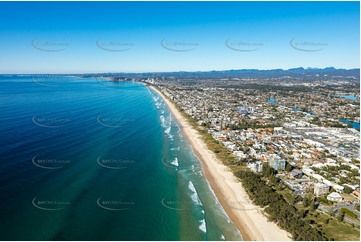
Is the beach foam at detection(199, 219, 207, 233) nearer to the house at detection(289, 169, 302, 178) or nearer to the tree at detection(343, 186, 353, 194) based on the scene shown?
the house at detection(289, 169, 302, 178)

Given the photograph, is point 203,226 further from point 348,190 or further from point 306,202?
point 348,190

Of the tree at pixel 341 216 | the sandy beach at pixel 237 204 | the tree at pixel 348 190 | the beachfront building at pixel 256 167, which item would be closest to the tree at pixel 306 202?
the tree at pixel 341 216

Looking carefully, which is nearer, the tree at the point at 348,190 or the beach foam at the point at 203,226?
the beach foam at the point at 203,226

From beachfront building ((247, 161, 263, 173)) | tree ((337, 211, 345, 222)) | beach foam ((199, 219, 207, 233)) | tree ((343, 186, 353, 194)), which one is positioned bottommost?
beach foam ((199, 219, 207, 233))

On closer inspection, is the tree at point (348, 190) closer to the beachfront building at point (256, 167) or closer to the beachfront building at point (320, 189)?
the beachfront building at point (320, 189)

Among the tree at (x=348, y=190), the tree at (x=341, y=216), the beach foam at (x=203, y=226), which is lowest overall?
the beach foam at (x=203, y=226)

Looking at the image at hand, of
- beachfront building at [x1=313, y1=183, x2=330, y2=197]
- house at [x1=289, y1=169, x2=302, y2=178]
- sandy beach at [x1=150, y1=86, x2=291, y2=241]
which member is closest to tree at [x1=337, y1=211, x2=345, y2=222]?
beachfront building at [x1=313, y1=183, x2=330, y2=197]

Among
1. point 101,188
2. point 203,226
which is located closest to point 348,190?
point 203,226

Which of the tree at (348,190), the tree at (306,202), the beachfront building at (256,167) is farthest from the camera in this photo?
the beachfront building at (256,167)
